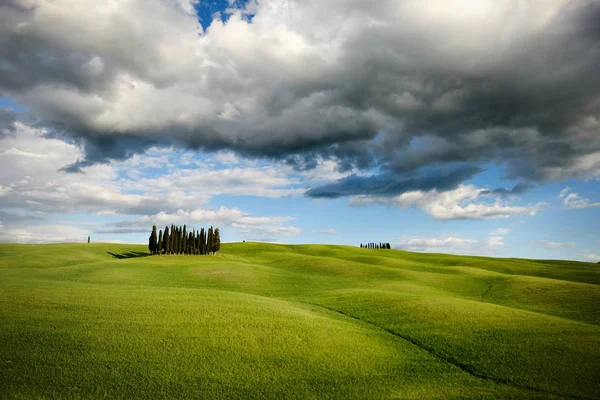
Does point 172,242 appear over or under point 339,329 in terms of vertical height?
over

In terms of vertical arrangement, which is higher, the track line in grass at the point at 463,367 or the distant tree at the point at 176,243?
the distant tree at the point at 176,243

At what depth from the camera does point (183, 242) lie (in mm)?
60000

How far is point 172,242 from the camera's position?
59.3 m

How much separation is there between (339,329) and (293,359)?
3.99 metres

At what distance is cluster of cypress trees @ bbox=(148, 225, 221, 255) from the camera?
59125 mm

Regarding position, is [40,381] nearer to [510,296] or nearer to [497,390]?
[497,390]

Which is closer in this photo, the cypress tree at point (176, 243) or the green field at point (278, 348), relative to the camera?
the green field at point (278, 348)

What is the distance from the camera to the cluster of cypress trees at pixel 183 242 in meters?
59.1

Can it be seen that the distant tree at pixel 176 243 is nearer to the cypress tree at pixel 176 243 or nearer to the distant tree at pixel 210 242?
the cypress tree at pixel 176 243

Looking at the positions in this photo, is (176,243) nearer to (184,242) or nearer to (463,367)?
(184,242)

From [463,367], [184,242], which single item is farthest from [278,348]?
[184,242]

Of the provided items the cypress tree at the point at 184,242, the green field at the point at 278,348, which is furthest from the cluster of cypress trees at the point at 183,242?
the green field at the point at 278,348

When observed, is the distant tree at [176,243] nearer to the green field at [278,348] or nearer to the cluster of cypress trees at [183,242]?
the cluster of cypress trees at [183,242]

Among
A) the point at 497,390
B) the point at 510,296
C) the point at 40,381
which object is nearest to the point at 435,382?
the point at 497,390
